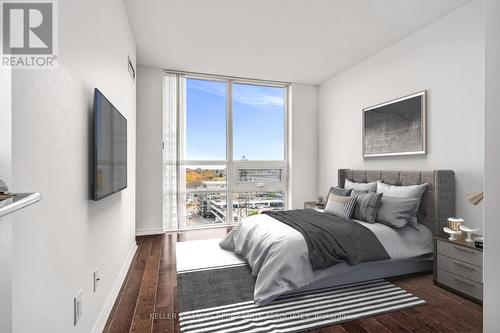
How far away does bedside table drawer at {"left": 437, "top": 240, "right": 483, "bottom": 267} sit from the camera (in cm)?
217

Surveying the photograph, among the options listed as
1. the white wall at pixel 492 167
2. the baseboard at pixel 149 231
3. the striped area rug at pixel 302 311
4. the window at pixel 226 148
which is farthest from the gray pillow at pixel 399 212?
the baseboard at pixel 149 231

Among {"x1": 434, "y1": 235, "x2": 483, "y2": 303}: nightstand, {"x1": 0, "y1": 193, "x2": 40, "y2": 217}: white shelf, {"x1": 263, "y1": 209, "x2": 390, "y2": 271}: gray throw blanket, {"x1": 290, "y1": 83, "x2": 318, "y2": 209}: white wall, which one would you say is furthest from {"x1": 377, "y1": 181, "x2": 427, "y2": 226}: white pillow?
{"x1": 0, "y1": 193, "x2": 40, "y2": 217}: white shelf

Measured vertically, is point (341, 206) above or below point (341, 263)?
above

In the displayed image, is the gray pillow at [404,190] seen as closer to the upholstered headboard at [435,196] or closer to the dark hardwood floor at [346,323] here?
the upholstered headboard at [435,196]

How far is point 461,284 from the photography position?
7.47 ft

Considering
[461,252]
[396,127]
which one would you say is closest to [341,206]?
[461,252]

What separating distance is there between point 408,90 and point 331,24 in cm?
135

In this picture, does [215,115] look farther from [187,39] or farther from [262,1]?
[262,1]

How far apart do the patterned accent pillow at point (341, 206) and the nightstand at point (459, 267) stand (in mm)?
870

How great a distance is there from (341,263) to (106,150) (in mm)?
2254

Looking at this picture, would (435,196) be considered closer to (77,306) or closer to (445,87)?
(445,87)

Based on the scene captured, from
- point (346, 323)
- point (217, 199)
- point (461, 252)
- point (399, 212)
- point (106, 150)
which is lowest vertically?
point (346, 323)

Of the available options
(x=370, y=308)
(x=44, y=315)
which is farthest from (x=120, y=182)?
(x=370, y=308)

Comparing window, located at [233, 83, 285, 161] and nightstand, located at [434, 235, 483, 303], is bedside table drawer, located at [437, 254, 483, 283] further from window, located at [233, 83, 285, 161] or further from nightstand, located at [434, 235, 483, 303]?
window, located at [233, 83, 285, 161]
